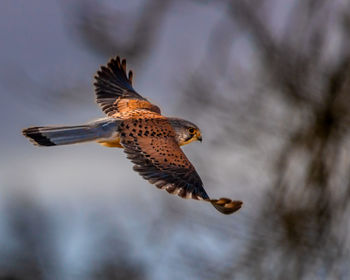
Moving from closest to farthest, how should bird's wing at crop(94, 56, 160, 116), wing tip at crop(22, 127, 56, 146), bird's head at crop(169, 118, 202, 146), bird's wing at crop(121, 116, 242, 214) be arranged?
bird's wing at crop(121, 116, 242, 214) < wing tip at crop(22, 127, 56, 146) < bird's head at crop(169, 118, 202, 146) < bird's wing at crop(94, 56, 160, 116)

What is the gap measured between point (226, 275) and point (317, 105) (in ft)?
5.85

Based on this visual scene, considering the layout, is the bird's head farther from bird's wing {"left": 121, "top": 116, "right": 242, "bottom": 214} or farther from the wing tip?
the wing tip

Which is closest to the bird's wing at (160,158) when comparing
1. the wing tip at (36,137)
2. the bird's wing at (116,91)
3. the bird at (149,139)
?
the bird at (149,139)

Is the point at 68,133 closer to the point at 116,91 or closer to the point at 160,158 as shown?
the point at 160,158

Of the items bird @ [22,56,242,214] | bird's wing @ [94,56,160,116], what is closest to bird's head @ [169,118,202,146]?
bird @ [22,56,242,214]

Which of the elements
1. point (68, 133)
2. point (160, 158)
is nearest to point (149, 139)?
point (160, 158)

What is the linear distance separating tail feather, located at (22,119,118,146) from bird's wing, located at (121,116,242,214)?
14cm

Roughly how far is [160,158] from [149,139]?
26 centimetres

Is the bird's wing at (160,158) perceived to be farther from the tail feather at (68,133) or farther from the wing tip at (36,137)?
the wing tip at (36,137)

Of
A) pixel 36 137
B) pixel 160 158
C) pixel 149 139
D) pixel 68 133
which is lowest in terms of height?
pixel 36 137

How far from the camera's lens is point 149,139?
8.35m

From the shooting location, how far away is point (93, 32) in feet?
31.0

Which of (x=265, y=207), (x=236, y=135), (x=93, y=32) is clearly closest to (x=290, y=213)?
(x=265, y=207)

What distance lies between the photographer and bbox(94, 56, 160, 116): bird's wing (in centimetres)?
945
